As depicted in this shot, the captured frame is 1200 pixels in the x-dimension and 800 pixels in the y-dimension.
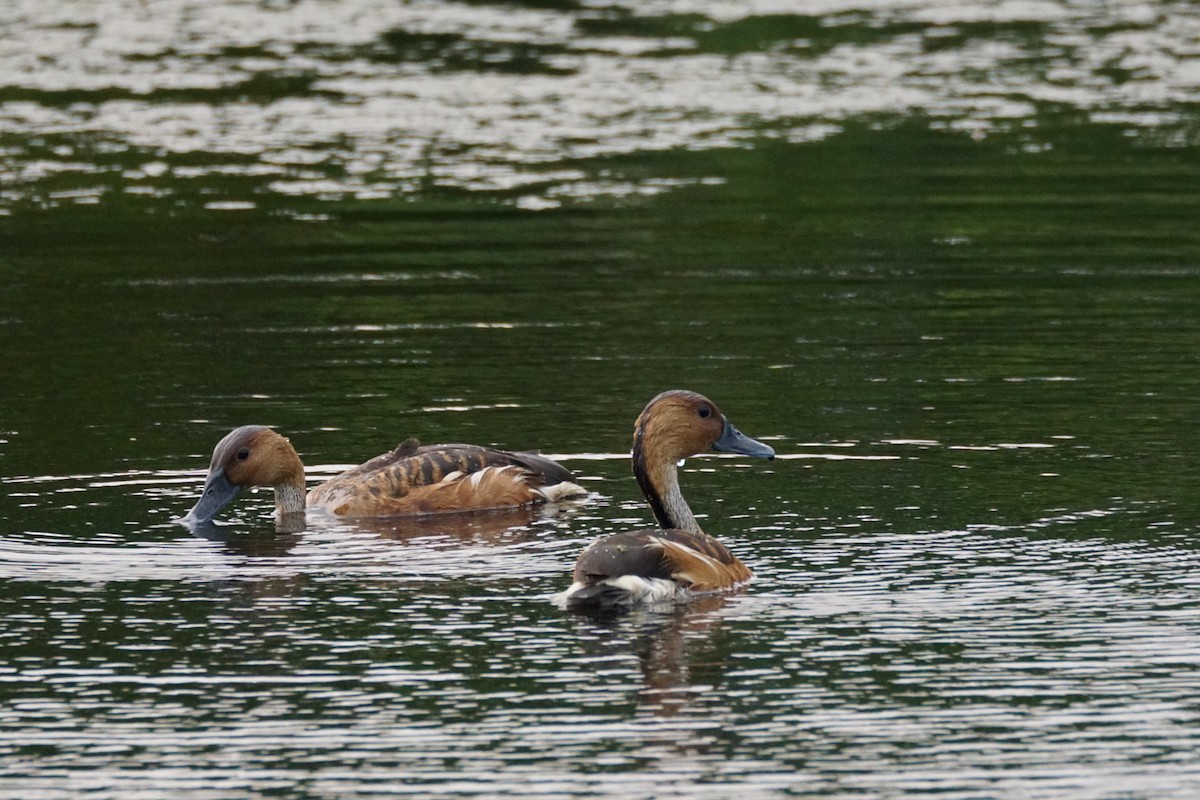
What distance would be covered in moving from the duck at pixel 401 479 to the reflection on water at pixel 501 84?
1151 cm

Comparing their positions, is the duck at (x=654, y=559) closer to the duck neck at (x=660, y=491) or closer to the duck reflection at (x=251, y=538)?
the duck neck at (x=660, y=491)

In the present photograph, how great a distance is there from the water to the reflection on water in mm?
126

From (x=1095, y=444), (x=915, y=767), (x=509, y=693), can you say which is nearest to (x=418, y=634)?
(x=509, y=693)

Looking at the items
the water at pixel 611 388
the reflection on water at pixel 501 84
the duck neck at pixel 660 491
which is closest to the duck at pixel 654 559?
the duck neck at pixel 660 491

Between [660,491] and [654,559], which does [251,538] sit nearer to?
[660,491]

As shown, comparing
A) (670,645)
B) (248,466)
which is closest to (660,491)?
(670,645)

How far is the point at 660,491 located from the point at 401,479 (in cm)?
216

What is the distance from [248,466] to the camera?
14.1 metres

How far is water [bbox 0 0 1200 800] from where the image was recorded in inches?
383

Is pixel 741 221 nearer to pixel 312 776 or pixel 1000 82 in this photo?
pixel 1000 82

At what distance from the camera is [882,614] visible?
1122cm

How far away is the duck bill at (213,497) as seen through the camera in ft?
45.6

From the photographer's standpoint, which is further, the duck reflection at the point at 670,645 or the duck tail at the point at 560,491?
the duck tail at the point at 560,491

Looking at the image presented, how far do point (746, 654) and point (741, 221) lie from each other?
1465cm
